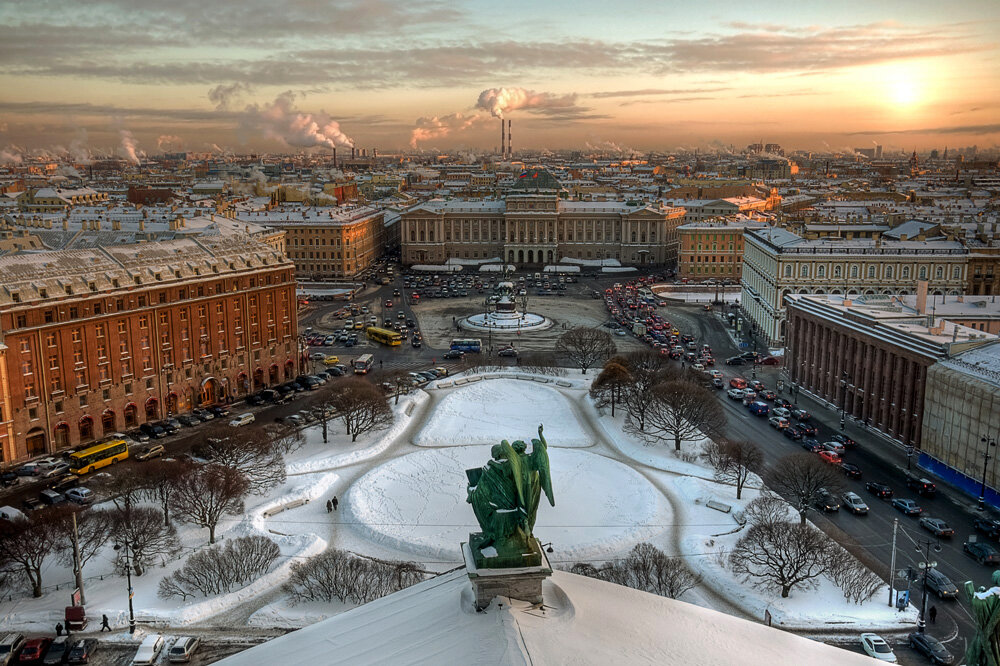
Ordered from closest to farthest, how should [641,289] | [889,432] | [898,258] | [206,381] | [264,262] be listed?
[889,432] → [206,381] → [264,262] → [898,258] → [641,289]

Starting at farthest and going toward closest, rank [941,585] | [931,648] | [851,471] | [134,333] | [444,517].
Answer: [134,333], [851,471], [444,517], [941,585], [931,648]

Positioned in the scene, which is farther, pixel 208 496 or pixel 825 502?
pixel 825 502

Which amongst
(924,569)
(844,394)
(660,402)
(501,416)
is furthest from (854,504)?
(501,416)

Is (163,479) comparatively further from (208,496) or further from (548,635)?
(548,635)

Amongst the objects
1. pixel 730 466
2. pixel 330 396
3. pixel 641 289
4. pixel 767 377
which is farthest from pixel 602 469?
pixel 641 289

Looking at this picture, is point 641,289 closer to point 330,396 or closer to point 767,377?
A: point 767,377

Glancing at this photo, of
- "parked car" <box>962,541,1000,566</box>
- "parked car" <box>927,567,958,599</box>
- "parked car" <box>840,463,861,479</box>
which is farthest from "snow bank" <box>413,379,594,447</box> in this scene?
"parked car" <box>927,567,958,599</box>

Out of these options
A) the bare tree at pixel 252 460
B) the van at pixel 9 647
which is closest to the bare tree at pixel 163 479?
the bare tree at pixel 252 460

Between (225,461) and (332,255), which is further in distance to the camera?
(332,255)
